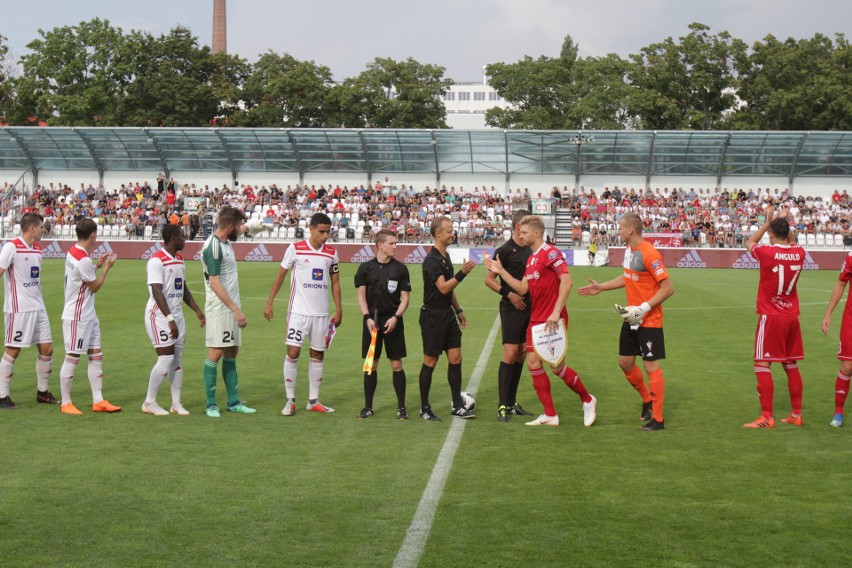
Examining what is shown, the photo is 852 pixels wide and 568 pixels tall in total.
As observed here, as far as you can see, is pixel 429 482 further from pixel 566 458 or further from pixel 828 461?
pixel 828 461

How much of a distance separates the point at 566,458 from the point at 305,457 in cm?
235

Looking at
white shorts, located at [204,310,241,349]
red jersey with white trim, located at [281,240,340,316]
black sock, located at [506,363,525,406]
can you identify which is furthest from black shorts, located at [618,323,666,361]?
white shorts, located at [204,310,241,349]

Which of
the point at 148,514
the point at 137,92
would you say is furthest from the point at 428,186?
the point at 148,514

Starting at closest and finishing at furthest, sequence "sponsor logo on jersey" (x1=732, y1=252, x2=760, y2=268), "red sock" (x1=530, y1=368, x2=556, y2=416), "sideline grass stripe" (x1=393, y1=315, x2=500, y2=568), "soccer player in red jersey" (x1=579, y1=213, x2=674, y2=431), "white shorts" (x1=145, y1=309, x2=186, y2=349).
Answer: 1. "sideline grass stripe" (x1=393, y1=315, x2=500, y2=568)
2. "soccer player in red jersey" (x1=579, y1=213, x2=674, y2=431)
3. "red sock" (x1=530, y1=368, x2=556, y2=416)
4. "white shorts" (x1=145, y1=309, x2=186, y2=349)
5. "sponsor logo on jersey" (x1=732, y1=252, x2=760, y2=268)

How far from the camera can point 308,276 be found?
33.3 feet

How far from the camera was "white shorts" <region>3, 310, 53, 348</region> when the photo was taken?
1057cm

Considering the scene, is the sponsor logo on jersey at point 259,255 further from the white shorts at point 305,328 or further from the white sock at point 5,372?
the white shorts at point 305,328

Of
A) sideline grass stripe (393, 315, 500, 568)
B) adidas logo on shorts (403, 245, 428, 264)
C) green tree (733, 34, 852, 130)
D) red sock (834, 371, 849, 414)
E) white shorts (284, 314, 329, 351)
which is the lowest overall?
sideline grass stripe (393, 315, 500, 568)

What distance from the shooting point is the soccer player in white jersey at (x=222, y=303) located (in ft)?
32.6

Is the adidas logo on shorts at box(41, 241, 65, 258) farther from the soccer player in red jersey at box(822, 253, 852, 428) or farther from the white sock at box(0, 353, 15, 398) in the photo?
the soccer player in red jersey at box(822, 253, 852, 428)

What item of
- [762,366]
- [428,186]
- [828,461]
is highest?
[428,186]

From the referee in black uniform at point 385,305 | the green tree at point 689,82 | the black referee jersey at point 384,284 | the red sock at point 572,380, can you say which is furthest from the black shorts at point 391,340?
the green tree at point 689,82

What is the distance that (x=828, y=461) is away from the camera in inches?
324

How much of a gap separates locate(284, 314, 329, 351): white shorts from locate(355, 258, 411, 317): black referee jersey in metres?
0.60
